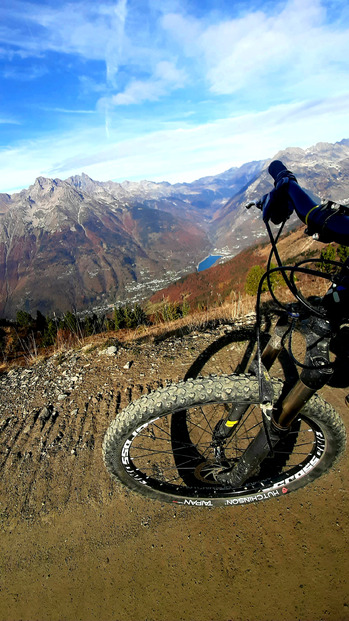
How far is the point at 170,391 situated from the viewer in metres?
3.49

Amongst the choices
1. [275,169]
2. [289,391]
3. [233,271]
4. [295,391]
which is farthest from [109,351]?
[233,271]

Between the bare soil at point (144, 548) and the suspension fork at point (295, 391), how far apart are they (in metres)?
1.10

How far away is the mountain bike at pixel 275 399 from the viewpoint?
8.66 ft

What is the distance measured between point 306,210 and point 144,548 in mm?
5366

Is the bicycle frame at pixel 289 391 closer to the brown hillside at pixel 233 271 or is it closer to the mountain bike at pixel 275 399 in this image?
the mountain bike at pixel 275 399

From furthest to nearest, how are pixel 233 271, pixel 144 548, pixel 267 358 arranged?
pixel 233 271, pixel 144 548, pixel 267 358

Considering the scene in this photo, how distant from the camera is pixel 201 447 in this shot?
5.77 meters

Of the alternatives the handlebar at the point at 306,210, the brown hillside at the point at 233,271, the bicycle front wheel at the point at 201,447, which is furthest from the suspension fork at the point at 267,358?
the brown hillside at the point at 233,271

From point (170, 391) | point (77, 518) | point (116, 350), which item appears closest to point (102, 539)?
point (77, 518)

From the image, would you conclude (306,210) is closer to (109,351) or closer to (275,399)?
(275,399)

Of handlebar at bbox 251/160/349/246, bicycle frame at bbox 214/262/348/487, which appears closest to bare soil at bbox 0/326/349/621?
bicycle frame at bbox 214/262/348/487

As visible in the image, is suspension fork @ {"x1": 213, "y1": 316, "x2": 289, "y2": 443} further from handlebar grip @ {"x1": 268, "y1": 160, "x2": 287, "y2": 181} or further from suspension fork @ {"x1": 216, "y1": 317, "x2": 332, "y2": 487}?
handlebar grip @ {"x1": 268, "y1": 160, "x2": 287, "y2": 181}

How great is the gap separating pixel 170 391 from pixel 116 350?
546 centimetres

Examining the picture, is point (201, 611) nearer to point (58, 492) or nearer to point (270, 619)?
point (270, 619)
